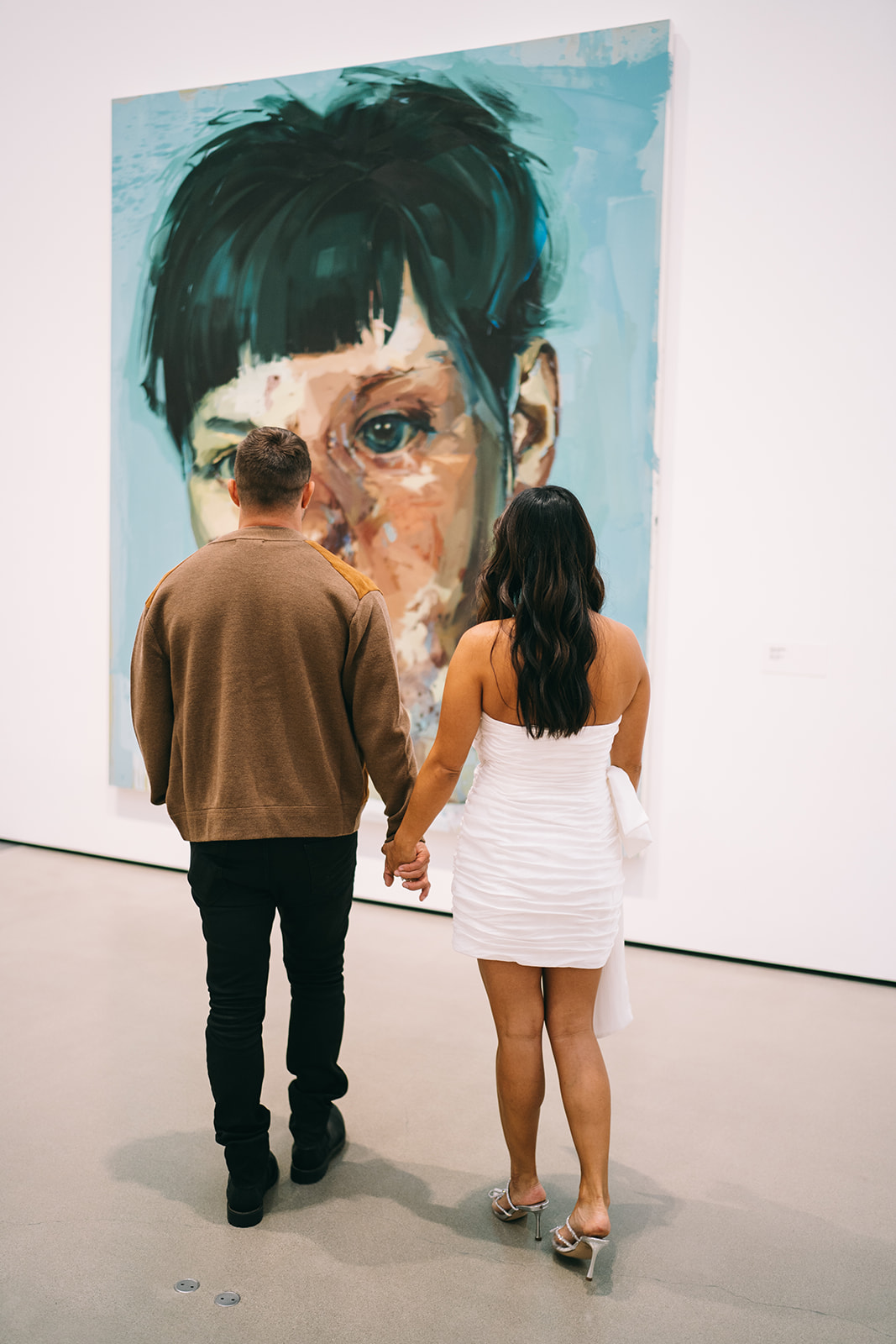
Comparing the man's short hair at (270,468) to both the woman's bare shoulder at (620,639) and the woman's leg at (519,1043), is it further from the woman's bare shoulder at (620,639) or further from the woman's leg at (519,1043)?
the woman's leg at (519,1043)

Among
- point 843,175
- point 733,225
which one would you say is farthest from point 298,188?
point 843,175

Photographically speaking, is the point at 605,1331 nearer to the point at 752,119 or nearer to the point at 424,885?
the point at 424,885

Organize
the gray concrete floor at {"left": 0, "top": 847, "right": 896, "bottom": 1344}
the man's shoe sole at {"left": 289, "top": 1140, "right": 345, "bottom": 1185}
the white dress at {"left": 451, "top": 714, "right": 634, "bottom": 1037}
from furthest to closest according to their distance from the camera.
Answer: the man's shoe sole at {"left": 289, "top": 1140, "right": 345, "bottom": 1185} < the white dress at {"left": 451, "top": 714, "right": 634, "bottom": 1037} < the gray concrete floor at {"left": 0, "top": 847, "right": 896, "bottom": 1344}

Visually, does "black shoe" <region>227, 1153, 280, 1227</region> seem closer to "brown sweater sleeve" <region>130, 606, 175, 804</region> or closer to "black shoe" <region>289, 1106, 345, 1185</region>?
"black shoe" <region>289, 1106, 345, 1185</region>

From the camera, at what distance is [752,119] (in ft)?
12.0

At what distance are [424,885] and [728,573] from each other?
80.6 inches

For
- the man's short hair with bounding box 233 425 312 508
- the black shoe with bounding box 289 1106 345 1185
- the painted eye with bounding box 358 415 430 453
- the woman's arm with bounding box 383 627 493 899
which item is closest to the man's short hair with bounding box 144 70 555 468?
the painted eye with bounding box 358 415 430 453

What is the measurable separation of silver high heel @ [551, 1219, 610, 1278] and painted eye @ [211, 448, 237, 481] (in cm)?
343

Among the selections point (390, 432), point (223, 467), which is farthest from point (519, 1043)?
point (223, 467)

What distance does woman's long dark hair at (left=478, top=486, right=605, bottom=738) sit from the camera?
76.8 inches

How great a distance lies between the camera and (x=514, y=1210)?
219cm

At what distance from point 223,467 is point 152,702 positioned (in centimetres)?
267

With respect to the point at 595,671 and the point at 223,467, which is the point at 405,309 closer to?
the point at 223,467

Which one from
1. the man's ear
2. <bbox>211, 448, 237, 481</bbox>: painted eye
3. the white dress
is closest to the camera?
the white dress
